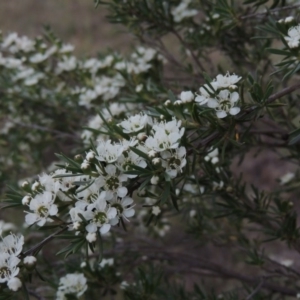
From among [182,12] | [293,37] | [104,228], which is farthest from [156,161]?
[182,12]

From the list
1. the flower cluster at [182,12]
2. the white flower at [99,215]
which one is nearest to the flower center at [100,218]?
the white flower at [99,215]

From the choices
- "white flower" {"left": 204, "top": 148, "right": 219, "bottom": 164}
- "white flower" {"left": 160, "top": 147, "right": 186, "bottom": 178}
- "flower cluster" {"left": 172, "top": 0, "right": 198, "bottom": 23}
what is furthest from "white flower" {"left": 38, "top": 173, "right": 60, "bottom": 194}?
"flower cluster" {"left": 172, "top": 0, "right": 198, "bottom": 23}

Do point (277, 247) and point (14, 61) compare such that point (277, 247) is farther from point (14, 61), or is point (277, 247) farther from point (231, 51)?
point (14, 61)

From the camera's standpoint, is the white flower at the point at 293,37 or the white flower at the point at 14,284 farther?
the white flower at the point at 293,37

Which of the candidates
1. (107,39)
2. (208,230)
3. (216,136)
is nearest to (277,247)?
(208,230)

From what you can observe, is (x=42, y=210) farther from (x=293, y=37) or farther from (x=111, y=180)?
(x=293, y=37)

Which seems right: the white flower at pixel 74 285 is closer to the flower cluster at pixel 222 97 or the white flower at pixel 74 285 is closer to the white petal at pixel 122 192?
the white petal at pixel 122 192

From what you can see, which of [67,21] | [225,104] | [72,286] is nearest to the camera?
[225,104]
